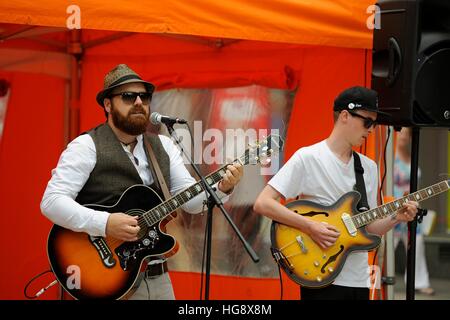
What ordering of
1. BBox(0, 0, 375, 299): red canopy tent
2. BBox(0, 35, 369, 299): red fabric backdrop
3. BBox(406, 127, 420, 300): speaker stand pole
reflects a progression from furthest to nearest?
BBox(0, 35, 369, 299): red fabric backdrop < BBox(0, 0, 375, 299): red canopy tent < BBox(406, 127, 420, 300): speaker stand pole

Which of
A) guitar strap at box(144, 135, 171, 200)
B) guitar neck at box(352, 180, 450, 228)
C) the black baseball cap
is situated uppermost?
the black baseball cap

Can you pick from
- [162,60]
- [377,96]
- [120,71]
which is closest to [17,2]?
[120,71]

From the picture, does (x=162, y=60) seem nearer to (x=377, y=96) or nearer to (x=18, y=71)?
(x=18, y=71)

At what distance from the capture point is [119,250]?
3688 millimetres

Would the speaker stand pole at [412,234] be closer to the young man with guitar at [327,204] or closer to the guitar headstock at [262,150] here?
the young man with guitar at [327,204]

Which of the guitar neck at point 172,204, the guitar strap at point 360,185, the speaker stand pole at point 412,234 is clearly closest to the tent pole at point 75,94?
the guitar neck at point 172,204

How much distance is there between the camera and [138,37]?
528cm

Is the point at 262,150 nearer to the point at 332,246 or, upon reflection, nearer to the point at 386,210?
the point at 332,246

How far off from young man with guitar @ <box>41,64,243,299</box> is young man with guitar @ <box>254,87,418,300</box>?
39 centimetres

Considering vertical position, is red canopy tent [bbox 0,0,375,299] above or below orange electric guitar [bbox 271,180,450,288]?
above

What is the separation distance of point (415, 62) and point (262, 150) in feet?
3.08

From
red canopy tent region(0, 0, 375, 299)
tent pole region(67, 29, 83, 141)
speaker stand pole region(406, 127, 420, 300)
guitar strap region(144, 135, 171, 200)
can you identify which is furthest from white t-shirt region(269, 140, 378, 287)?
tent pole region(67, 29, 83, 141)

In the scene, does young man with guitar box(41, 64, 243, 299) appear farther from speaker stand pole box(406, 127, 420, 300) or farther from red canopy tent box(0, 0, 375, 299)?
red canopy tent box(0, 0, 375, 299)

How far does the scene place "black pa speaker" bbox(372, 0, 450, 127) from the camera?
12.6 feet
